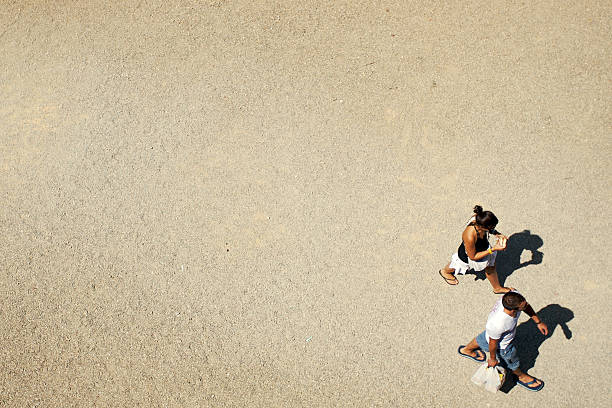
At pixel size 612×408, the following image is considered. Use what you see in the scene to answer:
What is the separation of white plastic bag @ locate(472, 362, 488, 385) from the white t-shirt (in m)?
0.47

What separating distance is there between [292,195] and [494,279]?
2961mm

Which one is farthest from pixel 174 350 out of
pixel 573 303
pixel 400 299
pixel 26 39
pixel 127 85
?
pixel 26 39

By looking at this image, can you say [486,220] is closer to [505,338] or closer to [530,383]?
[505,338]

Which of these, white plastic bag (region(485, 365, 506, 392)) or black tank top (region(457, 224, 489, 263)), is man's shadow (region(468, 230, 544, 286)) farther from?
white plastic bag (region(485, 365, 506, 392))

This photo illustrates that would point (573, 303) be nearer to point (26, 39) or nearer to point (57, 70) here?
point (57, 70)

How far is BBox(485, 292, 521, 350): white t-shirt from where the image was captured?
4867 mm

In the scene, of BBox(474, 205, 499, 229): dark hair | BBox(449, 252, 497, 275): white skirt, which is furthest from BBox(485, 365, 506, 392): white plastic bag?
BBox(474, 205, 499, 229): dark hair

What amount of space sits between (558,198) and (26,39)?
9.24 m

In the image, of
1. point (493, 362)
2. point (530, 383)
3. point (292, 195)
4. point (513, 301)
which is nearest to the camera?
point (513, 301)

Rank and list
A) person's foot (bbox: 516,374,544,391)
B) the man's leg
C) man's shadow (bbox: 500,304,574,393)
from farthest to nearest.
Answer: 1. man's shadow (bbox: 500,304,574,393)
2. person's foot (bbox: 516,374,544,391)
3. the man's leg

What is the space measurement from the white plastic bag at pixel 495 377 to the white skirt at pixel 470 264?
1149 millimetres

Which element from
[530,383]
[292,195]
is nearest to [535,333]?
[530,383]

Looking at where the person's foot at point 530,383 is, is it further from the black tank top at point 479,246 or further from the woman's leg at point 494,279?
the black tank top at point 479,246

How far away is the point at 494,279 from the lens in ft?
19.1
